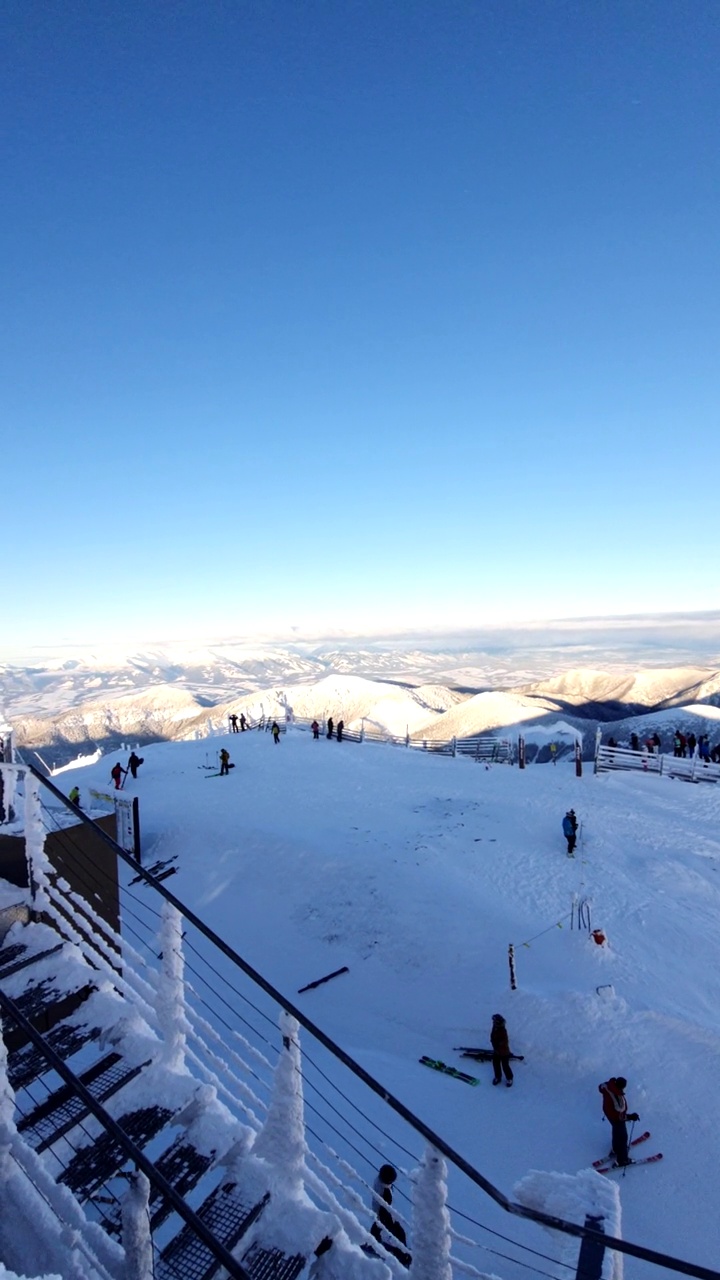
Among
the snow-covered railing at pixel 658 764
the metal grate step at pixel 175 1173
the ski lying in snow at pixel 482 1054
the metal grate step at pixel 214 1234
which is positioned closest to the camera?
the metal grate step at pixel 214 1234

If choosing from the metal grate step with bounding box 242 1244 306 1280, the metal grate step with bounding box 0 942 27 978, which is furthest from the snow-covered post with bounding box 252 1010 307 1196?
the metal grate step with bounding box 0 942 27 978

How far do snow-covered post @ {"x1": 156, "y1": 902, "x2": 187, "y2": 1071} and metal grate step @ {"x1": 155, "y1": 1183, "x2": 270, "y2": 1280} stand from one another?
38.3 inches

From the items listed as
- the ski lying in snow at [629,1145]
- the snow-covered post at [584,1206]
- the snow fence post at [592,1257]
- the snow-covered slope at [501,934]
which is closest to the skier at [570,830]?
the snow-covered slope at [501,934]

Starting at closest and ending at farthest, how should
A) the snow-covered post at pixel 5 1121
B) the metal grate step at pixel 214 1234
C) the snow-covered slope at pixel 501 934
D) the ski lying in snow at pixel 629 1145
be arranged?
the metal grate step at pixel 214 1234 → the snow-covered post at pixel 5 1121 → the ski lying in snow at pixel 629 1145 → the snow-covered slope at pixel 501 934

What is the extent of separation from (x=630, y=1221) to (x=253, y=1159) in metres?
7.52

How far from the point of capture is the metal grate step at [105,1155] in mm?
3871

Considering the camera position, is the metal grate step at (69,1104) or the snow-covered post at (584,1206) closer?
the snow-covered post at (584,1206)

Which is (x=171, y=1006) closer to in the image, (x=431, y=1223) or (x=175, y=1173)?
(x=175, y=1173)

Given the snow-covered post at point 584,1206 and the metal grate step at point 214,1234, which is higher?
the metal grate step at point 214,1234

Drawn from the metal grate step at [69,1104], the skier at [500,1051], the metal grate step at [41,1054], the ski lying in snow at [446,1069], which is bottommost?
the ski lying in snow at [446,1069]

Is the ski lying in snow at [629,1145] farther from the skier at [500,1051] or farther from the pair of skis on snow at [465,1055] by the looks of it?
the pair of skis on snow at [465,1055]

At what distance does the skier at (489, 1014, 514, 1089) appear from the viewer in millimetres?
11438

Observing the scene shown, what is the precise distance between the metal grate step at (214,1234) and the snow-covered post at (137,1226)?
59 centimetres

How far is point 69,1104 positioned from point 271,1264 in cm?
169
